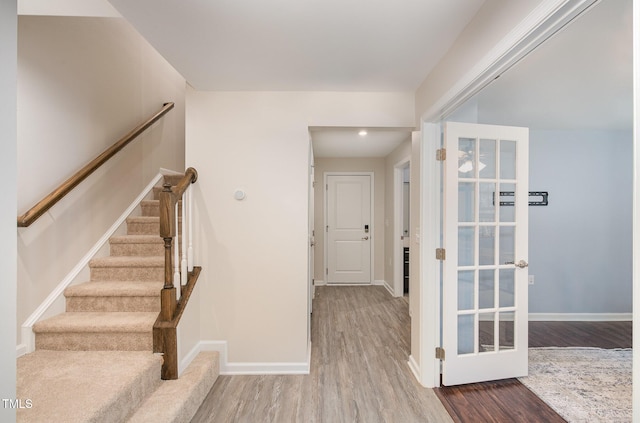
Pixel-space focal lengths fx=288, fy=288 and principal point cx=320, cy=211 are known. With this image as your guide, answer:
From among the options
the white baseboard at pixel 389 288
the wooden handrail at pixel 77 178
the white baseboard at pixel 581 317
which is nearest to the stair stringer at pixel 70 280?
the wooden handrail at pixel 77 178

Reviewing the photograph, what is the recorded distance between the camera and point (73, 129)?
234 cm

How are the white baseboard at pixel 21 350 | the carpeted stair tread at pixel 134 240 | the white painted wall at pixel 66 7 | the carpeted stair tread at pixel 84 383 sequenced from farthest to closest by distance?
the carpeted stair tread at pixel 134 240 → the white baseboard at pixel 21 350 → the white painted wall at pixel 66 7 → the carpeted stair tread at pixel 84 383

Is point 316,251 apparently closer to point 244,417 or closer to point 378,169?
point 378,169

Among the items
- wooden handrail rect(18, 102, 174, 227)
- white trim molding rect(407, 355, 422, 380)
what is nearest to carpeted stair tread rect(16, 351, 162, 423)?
wooden handrail rect(18, 102, 174, 227)

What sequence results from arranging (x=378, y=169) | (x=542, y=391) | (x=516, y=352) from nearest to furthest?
(x=542, y=391)
(x=516, y=352)
(x=378, y=169)

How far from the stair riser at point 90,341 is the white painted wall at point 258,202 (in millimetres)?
558

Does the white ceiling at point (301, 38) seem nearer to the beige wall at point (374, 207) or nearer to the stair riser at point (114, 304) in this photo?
the stair riser at point (114, 304)

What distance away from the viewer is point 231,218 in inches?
94.5

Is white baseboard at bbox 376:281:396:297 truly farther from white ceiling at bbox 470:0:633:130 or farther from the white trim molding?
white ceiling at bbox 470:0:633:130

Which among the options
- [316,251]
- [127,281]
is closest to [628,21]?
[127,281]

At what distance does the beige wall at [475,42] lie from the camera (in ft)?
3.96

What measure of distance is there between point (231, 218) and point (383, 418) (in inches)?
70.4

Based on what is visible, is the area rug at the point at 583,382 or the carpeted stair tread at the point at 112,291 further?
the carpeted stair tread at the point at 112,291

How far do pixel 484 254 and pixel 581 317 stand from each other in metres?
2.50
